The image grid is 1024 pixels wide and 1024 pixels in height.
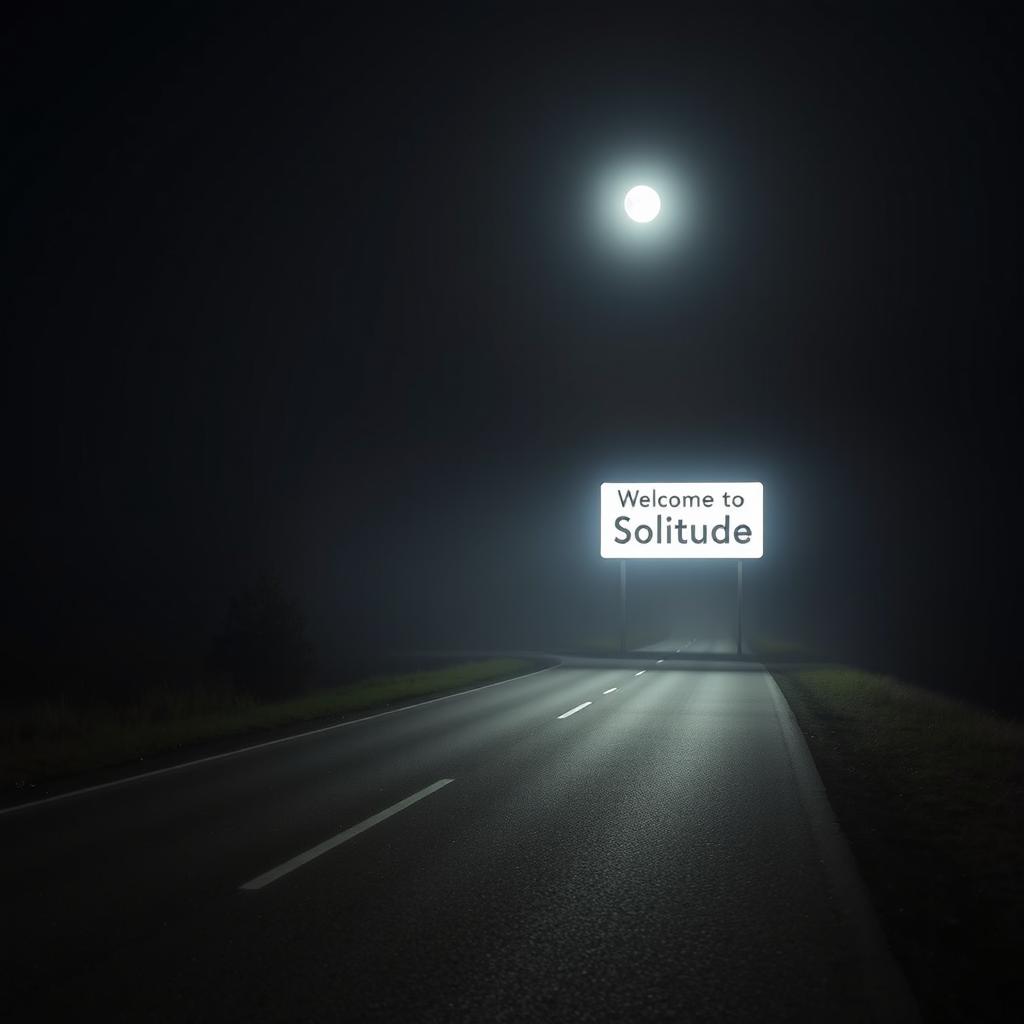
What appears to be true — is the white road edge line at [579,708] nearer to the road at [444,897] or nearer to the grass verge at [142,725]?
the grass verge at [142,725]

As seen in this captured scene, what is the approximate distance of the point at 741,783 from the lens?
352 inches

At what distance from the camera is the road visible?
3754mm

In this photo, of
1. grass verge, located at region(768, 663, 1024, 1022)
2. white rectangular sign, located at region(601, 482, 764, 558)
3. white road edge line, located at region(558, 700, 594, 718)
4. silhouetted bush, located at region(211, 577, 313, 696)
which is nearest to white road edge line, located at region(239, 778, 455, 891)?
grass verge, located at region(768, 663, 1024, 1022)

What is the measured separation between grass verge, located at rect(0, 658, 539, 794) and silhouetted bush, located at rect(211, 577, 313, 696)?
11841mm

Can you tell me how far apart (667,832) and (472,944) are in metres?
2.95

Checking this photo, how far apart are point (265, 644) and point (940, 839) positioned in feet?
98.1

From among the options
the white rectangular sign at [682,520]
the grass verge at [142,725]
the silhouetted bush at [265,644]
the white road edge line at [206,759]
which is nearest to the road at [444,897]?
the white road edge line at [206,759]

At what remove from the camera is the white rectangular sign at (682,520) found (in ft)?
122

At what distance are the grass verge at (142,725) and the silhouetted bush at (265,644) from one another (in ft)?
38.8

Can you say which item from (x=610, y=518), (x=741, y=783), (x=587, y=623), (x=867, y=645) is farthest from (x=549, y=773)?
→ (x=587, y=623)

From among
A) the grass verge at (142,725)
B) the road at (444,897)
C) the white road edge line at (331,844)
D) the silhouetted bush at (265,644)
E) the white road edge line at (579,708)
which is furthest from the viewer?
the silhouetted bush at (265,644)

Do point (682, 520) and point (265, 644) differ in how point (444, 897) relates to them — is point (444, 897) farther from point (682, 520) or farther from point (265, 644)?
point (682, 520)

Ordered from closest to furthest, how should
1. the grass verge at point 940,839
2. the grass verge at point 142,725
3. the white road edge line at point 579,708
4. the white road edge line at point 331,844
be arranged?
the grass verge at point 940,839, the white road edge line at point 331,844, the grass verge at point 142,725, the white road edge line at point 579,708

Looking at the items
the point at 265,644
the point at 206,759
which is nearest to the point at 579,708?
the point at 206,759
